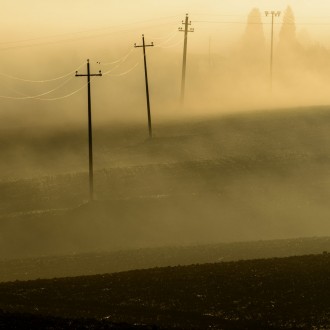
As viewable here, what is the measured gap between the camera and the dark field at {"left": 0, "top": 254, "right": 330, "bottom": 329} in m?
27.2

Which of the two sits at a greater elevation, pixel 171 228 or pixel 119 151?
pixel 119 151

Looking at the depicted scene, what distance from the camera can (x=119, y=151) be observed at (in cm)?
7600

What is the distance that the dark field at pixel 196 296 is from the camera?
2717 centimetres

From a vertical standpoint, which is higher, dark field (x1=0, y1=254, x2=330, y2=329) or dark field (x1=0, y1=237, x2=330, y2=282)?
dark field (x1=0, y1=237, x2=330, y2=282)

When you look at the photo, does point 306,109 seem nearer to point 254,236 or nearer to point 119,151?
point 119,151

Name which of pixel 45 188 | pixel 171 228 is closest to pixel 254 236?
pixel 171 228

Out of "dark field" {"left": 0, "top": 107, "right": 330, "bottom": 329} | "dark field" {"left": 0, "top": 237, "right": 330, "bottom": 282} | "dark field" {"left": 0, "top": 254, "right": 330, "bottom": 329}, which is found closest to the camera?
"dark field" {"left": 0, "top": 254, "right": 330, "bottom": 329}

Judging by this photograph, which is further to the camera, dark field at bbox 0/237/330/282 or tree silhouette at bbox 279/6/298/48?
tree silhouette at bbox 279/6/298/48

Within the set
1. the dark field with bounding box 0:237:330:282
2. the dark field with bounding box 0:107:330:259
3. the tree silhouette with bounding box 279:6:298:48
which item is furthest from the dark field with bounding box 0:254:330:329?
the tree silhouette with bounding box 279:6:298:48

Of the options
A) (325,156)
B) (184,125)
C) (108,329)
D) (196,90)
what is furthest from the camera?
(196,90)

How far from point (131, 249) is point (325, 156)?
2739 cm

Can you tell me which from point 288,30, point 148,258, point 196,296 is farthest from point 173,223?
point 288,30

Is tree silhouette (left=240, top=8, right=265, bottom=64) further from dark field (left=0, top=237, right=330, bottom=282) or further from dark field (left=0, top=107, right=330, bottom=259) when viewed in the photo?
dark field (left=0, top=237, right=330, bottom=282)

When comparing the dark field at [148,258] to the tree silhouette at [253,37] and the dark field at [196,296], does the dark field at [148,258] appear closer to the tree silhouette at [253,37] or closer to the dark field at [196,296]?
the dark field at [196,296]
